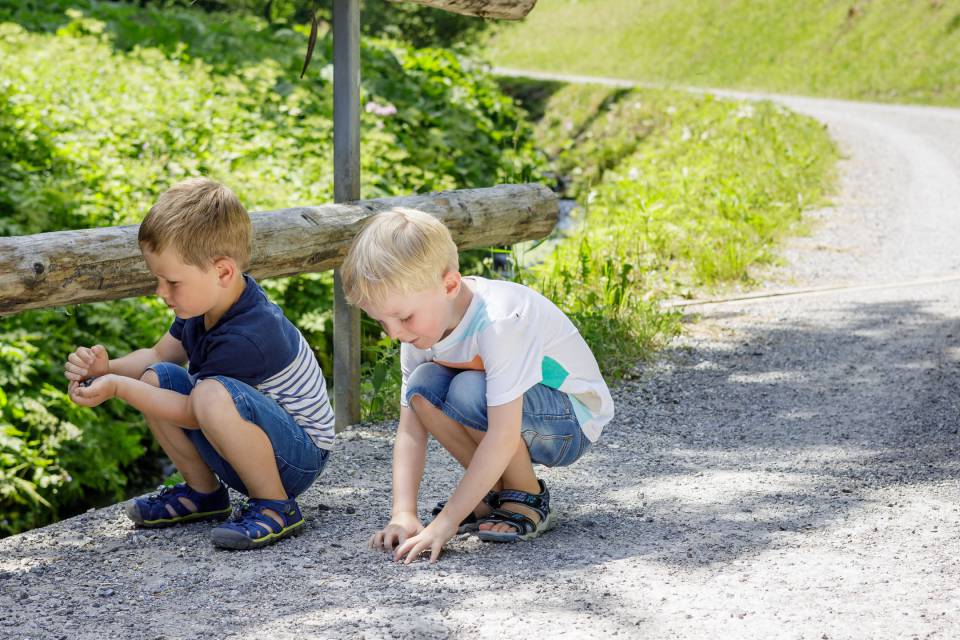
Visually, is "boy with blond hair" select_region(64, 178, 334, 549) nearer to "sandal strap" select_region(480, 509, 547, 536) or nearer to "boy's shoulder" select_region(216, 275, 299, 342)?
"boy's shoulder" select_region(216, 275, 299, 342)

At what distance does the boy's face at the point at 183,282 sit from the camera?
2.60 meters

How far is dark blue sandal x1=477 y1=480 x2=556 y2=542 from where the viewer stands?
2692 millimetres

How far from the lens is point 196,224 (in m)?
2.59

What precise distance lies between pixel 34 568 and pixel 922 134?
1262 cm

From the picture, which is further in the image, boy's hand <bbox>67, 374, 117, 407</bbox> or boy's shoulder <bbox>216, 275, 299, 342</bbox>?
boy's shoulder <bbox>216, 275, 299, 342</bbox>

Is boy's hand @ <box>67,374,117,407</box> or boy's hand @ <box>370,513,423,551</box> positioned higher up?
boy's hand @ <box>67,374,117,407</box>

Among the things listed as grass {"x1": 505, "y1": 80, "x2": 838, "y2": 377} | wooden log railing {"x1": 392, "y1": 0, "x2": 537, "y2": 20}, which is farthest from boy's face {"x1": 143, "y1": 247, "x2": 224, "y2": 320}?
grass {"x1": 505, "y1": 80, "x2": 838, "y2": 377}

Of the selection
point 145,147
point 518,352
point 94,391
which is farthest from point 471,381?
point 145,147

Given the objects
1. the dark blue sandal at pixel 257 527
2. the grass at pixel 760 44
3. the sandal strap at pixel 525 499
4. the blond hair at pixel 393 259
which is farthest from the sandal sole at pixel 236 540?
the grass at pixel 760 44

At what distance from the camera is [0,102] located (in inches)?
288

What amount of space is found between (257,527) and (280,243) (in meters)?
1.15

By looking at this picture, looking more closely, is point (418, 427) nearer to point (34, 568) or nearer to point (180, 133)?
point (34, 568)

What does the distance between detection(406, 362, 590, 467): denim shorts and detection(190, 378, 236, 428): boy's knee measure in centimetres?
47

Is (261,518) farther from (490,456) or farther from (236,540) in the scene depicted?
(490,456)
